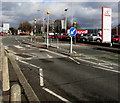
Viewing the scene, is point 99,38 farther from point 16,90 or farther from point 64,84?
point 16,90

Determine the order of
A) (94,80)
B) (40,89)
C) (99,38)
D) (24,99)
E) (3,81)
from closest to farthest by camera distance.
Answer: (24,99), (40,89), (3,81), (94,80), (99,38)

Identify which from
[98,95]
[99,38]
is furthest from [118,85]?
[99,38]

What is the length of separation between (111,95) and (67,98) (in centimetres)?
152

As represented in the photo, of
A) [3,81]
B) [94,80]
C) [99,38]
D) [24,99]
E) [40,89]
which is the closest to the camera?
[24,99]

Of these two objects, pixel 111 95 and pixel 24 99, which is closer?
pixel 24 99

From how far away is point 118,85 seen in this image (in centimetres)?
689

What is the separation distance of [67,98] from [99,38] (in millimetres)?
35604

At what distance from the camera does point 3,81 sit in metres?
6.86

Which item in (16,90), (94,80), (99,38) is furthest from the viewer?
(99,38)

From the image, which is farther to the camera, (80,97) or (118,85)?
(118,85)

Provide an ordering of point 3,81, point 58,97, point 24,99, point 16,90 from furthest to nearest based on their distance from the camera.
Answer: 1. point 3,81
2. point 58,97
3. point 24,99
4. point 16,90

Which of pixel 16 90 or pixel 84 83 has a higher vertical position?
pixel 16 90

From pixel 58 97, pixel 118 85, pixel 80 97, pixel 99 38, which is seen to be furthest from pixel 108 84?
pixel 99 38

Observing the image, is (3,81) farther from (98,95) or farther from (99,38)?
(99,38)
